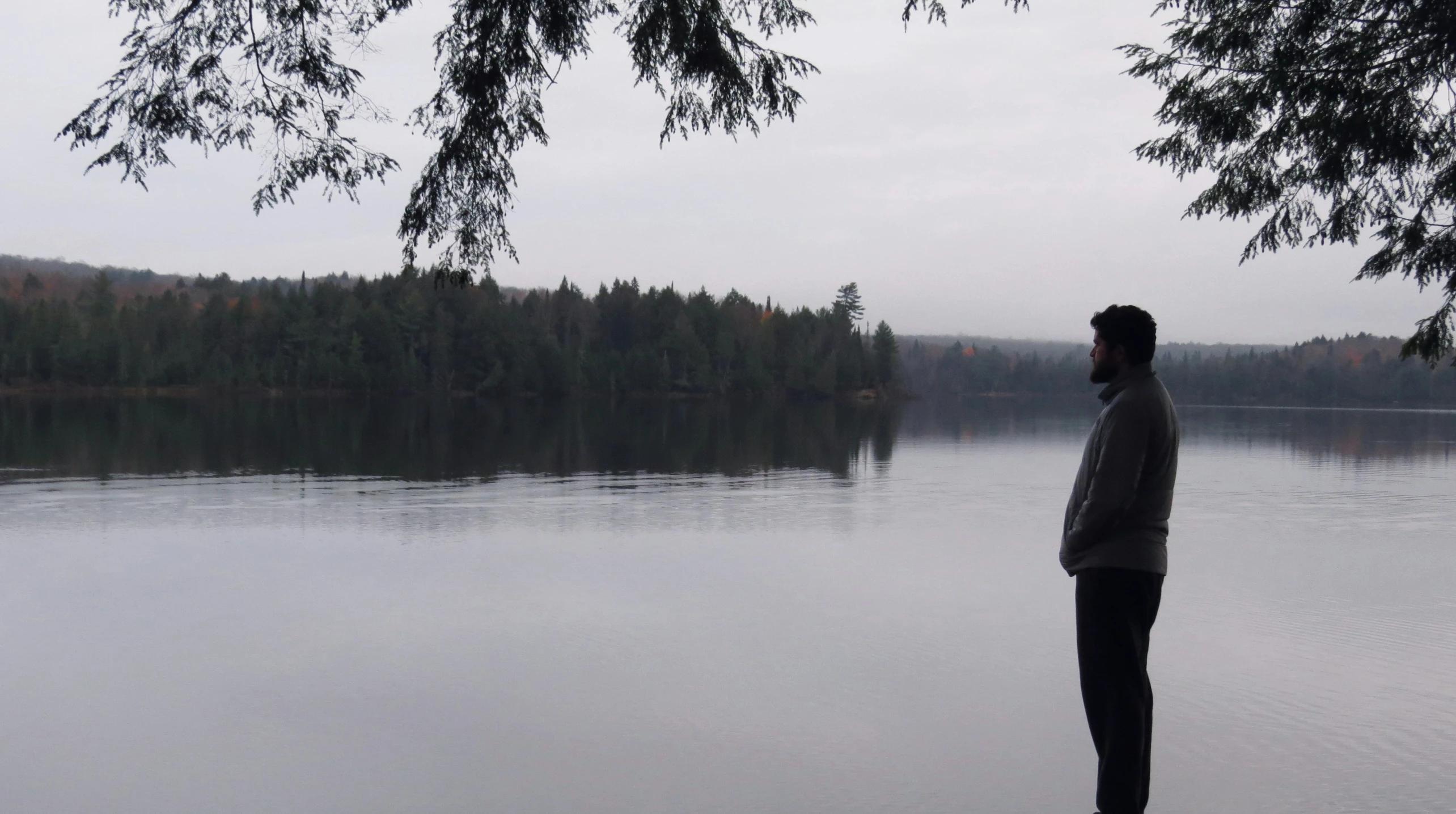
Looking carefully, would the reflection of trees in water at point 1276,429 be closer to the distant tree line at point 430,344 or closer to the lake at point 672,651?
the lake at point 672,651

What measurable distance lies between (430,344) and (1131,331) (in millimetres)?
113775

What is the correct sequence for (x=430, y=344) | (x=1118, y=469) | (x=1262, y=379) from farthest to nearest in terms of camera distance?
(x=1262, y=379), (x=430, y=344), (x=1118, y=469)

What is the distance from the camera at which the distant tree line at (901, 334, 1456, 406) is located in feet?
454

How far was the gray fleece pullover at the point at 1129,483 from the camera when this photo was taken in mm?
4477

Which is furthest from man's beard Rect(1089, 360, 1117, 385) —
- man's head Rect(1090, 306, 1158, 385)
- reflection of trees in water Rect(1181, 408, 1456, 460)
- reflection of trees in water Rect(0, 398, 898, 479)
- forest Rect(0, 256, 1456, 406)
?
forest Rect(0, 256, 1456, 406)

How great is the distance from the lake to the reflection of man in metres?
1.08

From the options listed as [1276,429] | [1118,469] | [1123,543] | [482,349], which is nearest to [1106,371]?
[1118,469]

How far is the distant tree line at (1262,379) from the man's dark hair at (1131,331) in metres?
108

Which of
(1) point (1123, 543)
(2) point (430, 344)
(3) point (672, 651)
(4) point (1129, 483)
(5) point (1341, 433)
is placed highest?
(2) point (430, 344)

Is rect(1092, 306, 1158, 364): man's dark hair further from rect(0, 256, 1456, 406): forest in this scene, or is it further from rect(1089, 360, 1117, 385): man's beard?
rect(0, 256, 1456, 406): forest

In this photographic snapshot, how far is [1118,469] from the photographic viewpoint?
4.47 metres

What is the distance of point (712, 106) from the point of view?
7148 millimetres

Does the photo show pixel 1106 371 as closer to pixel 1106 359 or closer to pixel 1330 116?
pixel 1106 359

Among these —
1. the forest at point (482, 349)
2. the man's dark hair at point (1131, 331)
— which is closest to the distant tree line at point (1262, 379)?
the forest at point (482, 349)
